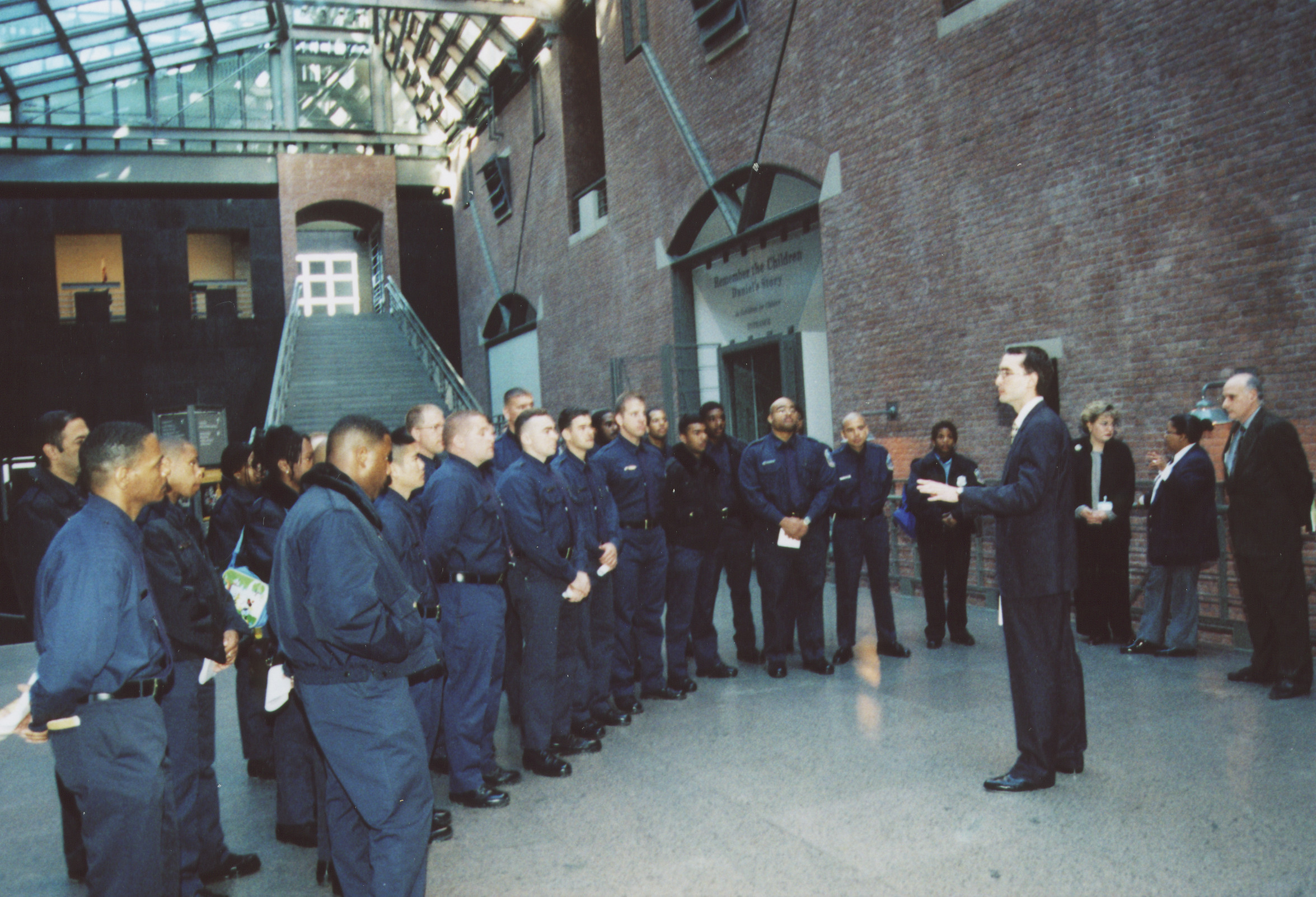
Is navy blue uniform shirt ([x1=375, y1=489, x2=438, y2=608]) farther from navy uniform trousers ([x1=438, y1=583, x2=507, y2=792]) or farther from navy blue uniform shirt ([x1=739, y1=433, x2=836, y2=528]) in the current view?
navy blue uniform shirt ([x1=739, y1=433, x2=836, y2=528])

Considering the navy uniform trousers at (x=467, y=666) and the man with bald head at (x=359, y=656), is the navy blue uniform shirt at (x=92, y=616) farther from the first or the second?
the navy uniform trousers at (x=467, y=666)

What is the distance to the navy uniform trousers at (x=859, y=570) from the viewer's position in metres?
7.70

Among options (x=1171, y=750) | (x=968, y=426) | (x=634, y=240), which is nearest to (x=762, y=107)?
(x=634, y=240)

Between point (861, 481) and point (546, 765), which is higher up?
point (861, 481)

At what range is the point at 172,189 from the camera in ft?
75.8

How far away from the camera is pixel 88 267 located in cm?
2462

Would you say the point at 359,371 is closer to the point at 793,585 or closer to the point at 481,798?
the point at 793,585

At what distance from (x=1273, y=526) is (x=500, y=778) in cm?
461

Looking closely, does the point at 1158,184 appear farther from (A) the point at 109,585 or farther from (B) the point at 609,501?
(A) the point at 109,585

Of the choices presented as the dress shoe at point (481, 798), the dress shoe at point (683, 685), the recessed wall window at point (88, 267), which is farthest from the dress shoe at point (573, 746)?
the recessed wall window at point (88, 267)

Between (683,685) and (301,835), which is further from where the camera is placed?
(683,685)

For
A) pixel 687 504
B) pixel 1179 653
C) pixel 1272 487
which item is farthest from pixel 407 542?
pixel 1179 653

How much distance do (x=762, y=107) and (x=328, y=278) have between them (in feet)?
57.7

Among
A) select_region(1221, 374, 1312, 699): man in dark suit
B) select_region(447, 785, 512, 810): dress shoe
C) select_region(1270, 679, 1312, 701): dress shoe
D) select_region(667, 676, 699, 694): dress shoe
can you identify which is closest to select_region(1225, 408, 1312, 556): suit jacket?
select_region(1221, 374, 1312, 699): man in dark suit
